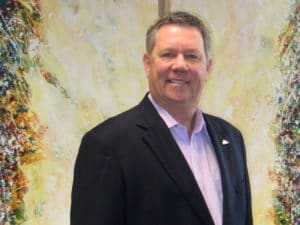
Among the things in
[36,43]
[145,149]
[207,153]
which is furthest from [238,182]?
[36,43]

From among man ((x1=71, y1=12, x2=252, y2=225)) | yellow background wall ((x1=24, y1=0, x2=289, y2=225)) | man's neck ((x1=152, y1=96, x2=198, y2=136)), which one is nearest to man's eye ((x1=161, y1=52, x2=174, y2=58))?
man ((x1=71, y1=12, x2=252, y2=225))

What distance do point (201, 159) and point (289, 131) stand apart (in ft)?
3.26

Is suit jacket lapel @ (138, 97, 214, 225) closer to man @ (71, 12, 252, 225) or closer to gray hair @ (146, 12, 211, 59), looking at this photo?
man @ (71, 12, 252, 225)

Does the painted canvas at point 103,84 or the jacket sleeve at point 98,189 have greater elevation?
the painted canvas at point 103,84

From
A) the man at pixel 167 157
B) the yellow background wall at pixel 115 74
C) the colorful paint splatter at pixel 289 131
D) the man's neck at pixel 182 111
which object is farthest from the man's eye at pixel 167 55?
the colorful paint splatter at pixel 289 131

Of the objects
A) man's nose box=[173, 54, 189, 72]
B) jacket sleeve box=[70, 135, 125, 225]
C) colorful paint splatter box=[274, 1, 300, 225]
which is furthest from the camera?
colorful paint splatter box=[274, 1, 300, 225]

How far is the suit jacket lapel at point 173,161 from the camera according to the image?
3.94ft

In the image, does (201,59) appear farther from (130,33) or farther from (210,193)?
(130,33)

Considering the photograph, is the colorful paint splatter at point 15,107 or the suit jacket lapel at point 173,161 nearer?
the suit jacket lapel at point 173,161

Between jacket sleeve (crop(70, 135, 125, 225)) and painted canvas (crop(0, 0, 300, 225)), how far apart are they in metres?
0.48

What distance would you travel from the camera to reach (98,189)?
116 centimetres

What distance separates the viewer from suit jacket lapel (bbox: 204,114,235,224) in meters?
1.30

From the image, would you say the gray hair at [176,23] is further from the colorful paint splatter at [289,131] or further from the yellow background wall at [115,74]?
the colorful paint splatter at [289,131]

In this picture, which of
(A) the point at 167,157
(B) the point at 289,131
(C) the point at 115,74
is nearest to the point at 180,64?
(A) the point at 167,157
